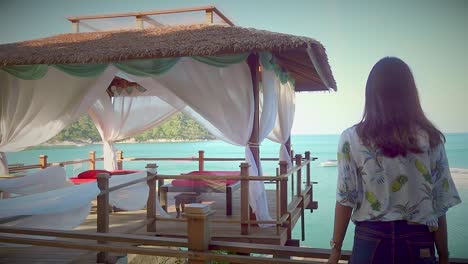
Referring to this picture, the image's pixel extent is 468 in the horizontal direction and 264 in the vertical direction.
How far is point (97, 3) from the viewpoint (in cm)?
4503

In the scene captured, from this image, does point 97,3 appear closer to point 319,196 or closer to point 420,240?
point 319,196

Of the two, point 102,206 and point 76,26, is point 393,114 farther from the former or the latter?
point 76,26

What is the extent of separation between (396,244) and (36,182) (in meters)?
4.38

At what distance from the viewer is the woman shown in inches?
Result: 50.3

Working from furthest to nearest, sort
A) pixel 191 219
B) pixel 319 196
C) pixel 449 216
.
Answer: pixel 319 196
pixel 449 216
pixel 191 219

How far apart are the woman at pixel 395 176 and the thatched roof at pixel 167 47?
9.56ft

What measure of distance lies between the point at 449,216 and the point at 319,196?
9.59m

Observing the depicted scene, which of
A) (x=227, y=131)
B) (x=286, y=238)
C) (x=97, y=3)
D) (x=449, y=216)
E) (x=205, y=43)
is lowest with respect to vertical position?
(x=449, y=216)

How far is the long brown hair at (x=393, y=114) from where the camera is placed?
1281mm

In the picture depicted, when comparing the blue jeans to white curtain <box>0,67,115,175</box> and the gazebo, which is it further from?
white curtain <box>0,67,115,175</box>

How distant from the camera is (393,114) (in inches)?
51.8

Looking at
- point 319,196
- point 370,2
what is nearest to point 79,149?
point 319,196

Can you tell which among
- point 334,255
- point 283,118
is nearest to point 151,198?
point 283,118

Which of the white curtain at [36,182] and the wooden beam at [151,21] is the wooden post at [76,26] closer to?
the wooden beam at [151,21]
